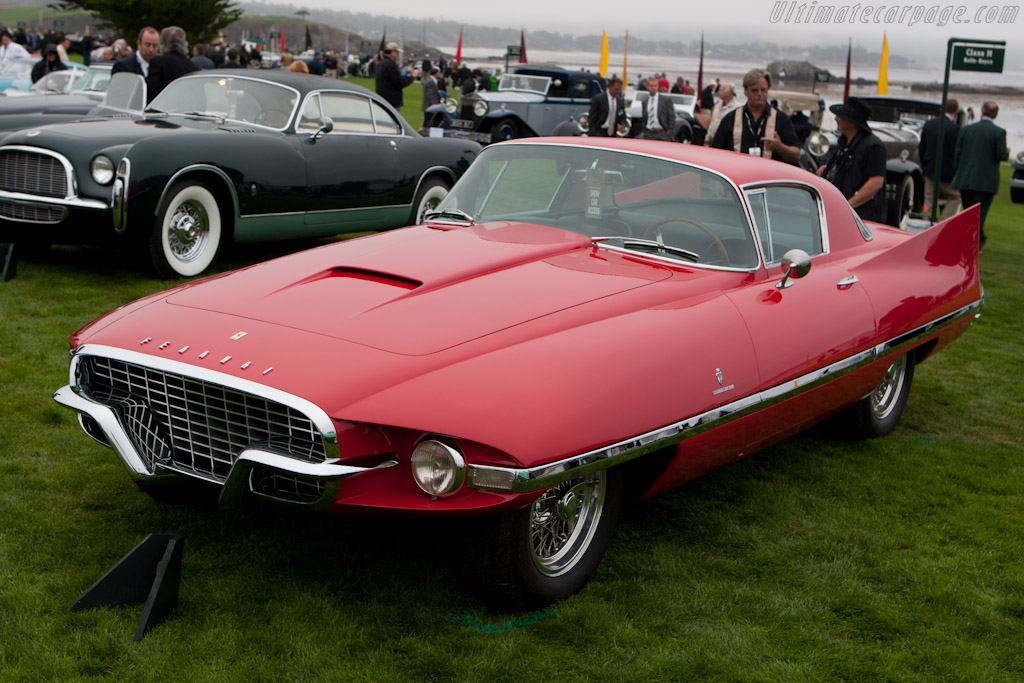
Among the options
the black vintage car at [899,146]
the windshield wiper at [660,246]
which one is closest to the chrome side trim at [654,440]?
the windshield wiper at [660,246]

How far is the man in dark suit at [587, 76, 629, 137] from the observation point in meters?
15.9

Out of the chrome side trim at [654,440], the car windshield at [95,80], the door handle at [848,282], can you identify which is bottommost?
the chrome side trim at [654,440]

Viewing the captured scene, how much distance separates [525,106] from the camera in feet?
67.8

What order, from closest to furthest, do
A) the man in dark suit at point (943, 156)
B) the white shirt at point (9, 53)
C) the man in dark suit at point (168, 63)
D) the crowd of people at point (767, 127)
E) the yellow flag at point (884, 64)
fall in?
the crowd of people at point (767, 127) < the man in dark suit at point (168, 63) < the man in dark suit at point (943, 156) < the white shirt at point (9, 53) < the yellow flag at point (884, 64)

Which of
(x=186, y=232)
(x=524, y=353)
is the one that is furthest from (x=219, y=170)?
(x=524, y=353)

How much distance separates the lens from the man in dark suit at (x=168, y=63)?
9734 mm

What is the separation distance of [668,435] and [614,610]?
0.60m

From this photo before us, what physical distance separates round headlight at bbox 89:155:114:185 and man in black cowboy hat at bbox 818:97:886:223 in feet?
17.2

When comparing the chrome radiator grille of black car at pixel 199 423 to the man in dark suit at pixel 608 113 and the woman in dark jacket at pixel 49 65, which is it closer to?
the man in dark suit at pixel 608 113

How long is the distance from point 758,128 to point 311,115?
3649 mm

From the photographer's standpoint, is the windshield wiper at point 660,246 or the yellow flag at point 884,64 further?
the yellow flag at point 884,64

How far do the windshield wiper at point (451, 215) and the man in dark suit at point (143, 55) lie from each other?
21.8 feet

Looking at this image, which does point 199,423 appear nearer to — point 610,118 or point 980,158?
point 980,158

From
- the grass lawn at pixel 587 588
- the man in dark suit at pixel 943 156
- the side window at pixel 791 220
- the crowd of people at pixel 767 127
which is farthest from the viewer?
the man in dark suit at pixel 943 156
